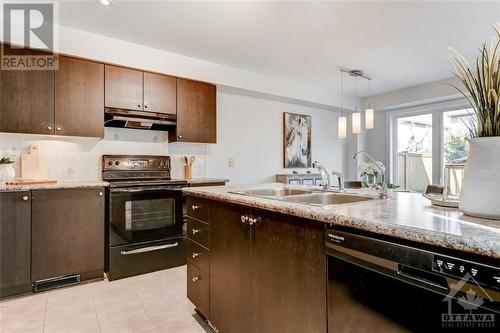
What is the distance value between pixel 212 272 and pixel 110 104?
219 centimetres

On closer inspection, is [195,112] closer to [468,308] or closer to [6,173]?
[6,173]

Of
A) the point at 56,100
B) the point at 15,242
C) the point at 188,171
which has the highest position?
the point at 56,100

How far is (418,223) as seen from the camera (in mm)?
857

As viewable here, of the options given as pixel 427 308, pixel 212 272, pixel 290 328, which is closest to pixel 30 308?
pixel 212 272

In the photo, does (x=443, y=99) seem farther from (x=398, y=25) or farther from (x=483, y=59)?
(x=483, y=59)

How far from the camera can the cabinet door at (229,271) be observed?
1468 millimetres

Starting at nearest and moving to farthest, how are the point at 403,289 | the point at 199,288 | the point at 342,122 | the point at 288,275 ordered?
the point at 403,289 < the point at 288,275 < the point at 199,288 < the point at 342,122

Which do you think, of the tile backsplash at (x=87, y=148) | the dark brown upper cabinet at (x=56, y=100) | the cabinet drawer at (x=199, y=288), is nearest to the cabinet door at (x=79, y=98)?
the dark brown upper cabinet at (x=56, y=100)

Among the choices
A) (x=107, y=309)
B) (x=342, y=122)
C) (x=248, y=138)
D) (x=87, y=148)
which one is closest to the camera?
(x=107, y=309)

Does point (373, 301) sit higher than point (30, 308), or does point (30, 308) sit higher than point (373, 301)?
point (373, 301)

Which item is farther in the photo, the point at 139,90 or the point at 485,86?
the point at 139,90

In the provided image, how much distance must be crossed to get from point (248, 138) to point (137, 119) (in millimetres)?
1739

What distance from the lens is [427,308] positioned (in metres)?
0.78

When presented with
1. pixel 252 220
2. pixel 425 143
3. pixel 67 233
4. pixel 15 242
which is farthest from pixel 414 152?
pixel 15 242
